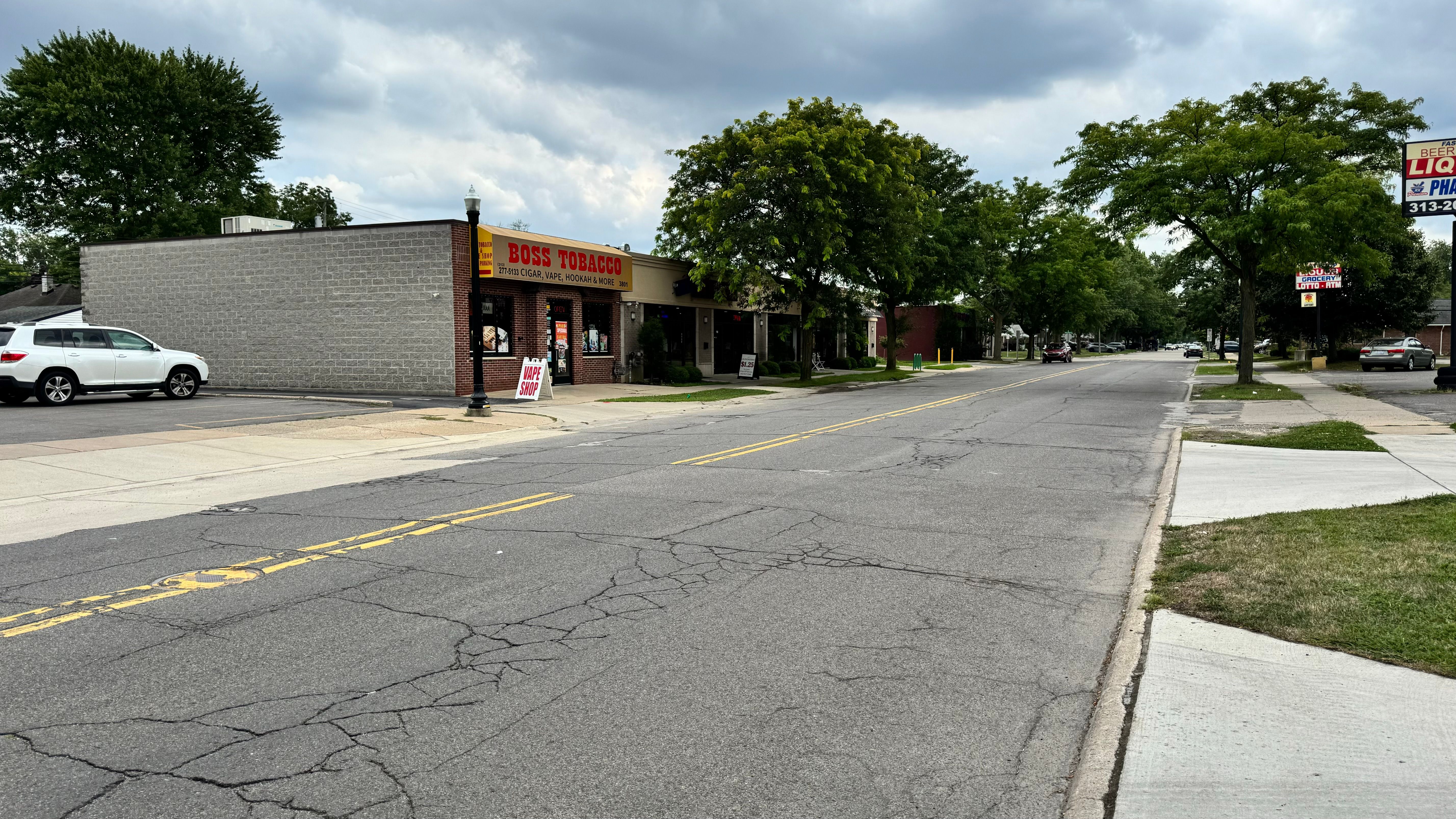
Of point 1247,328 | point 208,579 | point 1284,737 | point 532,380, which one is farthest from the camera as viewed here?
point 1247,328

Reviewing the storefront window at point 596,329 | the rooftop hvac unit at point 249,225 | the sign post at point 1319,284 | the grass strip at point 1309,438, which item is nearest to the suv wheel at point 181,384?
the rooftop hvac unit at point 249,225

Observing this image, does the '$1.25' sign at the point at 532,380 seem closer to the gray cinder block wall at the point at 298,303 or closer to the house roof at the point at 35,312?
the gray cinder block wall at the point at 298,303

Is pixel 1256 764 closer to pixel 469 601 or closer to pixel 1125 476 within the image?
pixel 469 601

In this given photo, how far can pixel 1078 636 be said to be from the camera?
5.36 meters

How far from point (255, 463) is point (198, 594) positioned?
7541 mm

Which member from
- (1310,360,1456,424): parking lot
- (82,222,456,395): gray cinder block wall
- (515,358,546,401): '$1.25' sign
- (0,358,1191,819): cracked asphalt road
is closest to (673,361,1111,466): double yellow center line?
(0,358,1191,819): cracked asphalt road

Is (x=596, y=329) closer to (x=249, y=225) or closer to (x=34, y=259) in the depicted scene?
(x=249, y=225)

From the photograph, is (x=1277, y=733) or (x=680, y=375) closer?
(x=1277, y=733)

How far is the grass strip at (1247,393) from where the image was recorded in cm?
2439

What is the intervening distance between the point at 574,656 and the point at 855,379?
1315 inches

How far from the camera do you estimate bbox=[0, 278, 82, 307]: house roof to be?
151 ft

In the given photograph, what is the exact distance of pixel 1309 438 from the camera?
47.2 feet

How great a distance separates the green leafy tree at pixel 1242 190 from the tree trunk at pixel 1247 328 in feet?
0.18

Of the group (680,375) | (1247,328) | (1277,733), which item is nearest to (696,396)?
(680,375)
